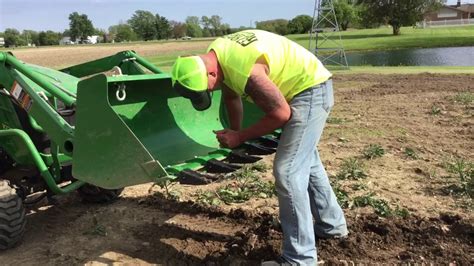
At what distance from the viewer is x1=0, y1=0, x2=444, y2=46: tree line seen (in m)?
68.4

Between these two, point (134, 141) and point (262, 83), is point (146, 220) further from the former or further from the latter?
point (262, 83)

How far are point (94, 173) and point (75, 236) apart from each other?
1.07 m

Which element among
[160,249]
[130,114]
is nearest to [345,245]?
[160,249]

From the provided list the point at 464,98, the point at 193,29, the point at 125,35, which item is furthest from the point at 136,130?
the point at 193,29

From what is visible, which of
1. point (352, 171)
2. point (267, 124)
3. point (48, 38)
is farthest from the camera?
point (48, 38)

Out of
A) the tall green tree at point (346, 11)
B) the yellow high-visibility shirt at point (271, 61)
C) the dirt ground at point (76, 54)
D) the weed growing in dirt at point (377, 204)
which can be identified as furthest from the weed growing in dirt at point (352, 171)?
the tall green tree at point (346, 11)

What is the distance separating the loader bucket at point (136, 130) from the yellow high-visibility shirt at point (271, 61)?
2.65ft

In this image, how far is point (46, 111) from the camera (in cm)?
427

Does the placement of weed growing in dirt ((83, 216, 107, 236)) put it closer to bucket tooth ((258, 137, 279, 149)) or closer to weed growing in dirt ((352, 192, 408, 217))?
bucket tooth ((258, 137, 279, 149))

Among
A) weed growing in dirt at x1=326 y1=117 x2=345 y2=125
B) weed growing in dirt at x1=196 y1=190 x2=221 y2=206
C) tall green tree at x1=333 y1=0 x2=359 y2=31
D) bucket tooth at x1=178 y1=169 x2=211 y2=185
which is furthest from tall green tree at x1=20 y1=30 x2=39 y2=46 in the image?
bucket tooth at x1=178 y1=169 x2=211 y2=185

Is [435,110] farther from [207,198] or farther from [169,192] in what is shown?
[169,192]

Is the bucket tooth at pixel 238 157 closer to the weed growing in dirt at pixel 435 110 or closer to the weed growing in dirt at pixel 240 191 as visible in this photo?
the weed growing in dirt at pixel 240 191

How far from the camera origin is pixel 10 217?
4273 millimetres

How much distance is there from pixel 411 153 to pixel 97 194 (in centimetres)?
388
